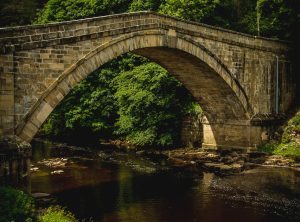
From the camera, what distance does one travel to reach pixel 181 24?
19.2 meters

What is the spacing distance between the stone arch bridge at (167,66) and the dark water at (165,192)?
3109mm

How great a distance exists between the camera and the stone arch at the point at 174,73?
13.8 metres

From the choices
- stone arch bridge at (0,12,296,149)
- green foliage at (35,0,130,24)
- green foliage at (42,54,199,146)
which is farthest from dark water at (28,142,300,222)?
green foliage at (35,0,130,24)

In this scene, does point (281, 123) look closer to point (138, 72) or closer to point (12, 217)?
point (138, 72)

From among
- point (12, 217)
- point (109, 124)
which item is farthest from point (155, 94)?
point (12, 217)

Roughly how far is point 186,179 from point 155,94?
8.71m

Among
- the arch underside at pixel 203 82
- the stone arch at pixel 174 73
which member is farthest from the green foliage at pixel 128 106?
the stone arch at pixel 174 73

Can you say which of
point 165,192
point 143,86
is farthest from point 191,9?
point 165,192

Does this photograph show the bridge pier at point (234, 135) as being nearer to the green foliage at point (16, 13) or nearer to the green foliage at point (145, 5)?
the green foliage at point (145, 5)

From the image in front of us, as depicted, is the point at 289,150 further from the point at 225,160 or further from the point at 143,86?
the point at 143,86

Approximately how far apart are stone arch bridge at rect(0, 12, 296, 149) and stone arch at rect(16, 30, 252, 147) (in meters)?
0.03

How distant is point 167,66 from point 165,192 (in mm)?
8092

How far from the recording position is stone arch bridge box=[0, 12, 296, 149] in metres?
13.2

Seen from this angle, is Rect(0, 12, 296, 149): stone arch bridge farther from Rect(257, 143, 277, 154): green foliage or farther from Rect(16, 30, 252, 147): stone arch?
Rect(257, 143, 277, 154): green foliage
